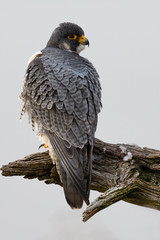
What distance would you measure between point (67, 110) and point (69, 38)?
2.04m

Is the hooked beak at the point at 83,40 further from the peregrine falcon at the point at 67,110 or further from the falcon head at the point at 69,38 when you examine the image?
the peregrine falcon at the point at 67,110

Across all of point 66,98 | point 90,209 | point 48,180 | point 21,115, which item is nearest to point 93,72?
point 66,98

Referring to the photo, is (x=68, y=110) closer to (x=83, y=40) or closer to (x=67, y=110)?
(x=67, y=110)

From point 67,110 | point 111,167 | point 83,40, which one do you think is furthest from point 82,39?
point 111,167

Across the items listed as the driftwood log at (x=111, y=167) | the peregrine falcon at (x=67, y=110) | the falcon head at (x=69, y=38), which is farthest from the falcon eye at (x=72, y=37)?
the driftwood log at (x=111, y=167)

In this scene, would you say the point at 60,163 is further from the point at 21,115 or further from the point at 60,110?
the point at 21,115

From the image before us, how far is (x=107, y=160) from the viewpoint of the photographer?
6.39 meters

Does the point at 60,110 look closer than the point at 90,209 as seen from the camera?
No

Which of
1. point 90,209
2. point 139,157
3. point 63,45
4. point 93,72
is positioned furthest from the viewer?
point 63,45

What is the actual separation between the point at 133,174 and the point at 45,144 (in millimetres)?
1421

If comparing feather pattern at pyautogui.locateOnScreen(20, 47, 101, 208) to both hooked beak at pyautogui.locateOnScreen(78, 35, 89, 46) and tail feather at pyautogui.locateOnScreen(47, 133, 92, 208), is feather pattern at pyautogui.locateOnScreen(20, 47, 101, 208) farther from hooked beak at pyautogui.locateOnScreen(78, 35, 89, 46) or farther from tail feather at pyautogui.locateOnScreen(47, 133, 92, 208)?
hooked beak at pyautogui.locateOnScreen(78, 35, 89, 46)

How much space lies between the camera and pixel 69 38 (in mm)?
7570

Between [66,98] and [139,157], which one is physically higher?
[66,98]

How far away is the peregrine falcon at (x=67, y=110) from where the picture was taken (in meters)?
5.71
